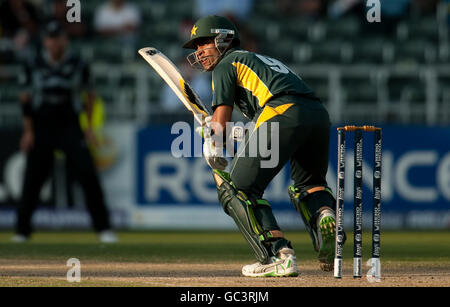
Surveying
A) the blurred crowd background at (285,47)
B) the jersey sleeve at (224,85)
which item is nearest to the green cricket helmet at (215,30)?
the jersey sleeve at (224,85)

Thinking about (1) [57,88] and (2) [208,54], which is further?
(1) [57,88]

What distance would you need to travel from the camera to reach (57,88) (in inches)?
432

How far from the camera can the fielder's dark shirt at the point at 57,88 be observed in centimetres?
1098

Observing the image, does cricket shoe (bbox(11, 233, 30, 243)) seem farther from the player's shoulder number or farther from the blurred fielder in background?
the player's shoulder number

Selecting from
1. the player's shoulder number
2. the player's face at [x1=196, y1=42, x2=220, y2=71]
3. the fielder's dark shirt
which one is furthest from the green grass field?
the player's face at [x1=196, y1=42, x2=220, y2=71]

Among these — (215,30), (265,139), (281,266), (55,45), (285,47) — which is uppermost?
(285,47)

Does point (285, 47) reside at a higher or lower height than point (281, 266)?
higher

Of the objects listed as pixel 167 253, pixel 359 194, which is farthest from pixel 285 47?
pixel 359 194

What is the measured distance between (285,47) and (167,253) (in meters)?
6.59

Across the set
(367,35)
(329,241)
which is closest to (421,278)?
(329,241)

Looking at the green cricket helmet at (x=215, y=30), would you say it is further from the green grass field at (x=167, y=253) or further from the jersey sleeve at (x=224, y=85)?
the green grass field at (x=167, y=253)

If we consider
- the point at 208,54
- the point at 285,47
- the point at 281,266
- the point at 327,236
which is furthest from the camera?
the point at 285,47

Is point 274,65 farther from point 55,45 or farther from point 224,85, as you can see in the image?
point 55,45

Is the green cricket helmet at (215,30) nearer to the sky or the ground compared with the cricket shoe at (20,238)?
nearer to the sky
